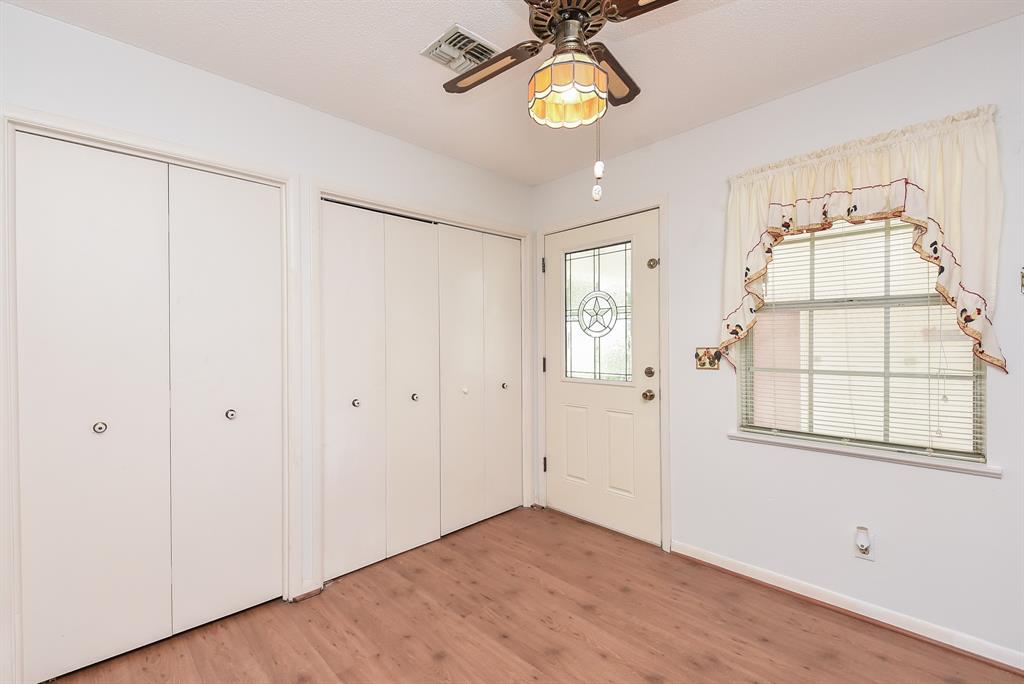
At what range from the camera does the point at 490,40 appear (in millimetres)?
1894

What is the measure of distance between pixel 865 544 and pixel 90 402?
3.48m

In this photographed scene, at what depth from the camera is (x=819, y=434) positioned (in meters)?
2.27

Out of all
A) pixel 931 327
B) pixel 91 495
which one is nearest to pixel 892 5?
pixel 931 327

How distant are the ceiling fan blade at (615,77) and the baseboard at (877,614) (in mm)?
2468

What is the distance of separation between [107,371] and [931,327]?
3.55 metres

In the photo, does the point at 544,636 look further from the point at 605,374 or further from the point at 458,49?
the point at 458,49

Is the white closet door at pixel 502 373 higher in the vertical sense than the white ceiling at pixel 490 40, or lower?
lower

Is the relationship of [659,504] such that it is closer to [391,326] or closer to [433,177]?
[391,326]

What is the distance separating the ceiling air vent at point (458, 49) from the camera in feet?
6.08

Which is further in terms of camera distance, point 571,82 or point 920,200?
point 920,200

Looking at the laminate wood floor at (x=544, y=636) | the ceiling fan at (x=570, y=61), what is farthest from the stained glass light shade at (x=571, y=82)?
the laminate wood floor at (x=544, y=636)

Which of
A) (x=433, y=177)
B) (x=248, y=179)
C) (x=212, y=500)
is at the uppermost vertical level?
(x=433, y=177)

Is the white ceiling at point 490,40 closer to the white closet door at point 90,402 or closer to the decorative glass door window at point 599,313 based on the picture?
the white closet door at point 90,402

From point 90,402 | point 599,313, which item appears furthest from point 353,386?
point 599,313
